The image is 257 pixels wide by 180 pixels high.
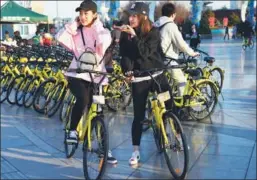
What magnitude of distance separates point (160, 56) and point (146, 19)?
1.68ft

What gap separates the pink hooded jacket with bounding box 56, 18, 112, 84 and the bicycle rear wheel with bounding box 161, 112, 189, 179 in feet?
3.14

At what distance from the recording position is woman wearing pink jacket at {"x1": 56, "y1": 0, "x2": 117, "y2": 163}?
482 cm

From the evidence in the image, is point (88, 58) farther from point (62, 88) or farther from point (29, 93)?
point (29, 93)

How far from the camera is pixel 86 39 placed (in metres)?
4.93

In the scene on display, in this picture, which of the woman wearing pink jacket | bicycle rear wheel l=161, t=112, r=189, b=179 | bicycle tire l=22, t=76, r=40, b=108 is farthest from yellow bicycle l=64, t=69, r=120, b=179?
bicycle tire l=22, t=76, r=40, b=108

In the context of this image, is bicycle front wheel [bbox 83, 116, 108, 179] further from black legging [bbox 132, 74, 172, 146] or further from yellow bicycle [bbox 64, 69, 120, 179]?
black legging [bbox 132, 74, 172, 146]

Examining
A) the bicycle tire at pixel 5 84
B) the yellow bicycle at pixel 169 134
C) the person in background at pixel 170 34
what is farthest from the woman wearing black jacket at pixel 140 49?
the bicycle tire at pixel 5 84

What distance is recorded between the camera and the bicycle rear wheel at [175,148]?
15.8 ft

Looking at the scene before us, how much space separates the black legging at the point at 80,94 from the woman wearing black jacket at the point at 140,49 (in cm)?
48

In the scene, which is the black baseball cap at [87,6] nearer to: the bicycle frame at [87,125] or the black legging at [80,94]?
the black legging at [80,94]

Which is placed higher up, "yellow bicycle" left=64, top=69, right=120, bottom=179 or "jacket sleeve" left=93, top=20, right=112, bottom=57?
"jacket sleeve" left=93, top=20, right=112, bottom=57

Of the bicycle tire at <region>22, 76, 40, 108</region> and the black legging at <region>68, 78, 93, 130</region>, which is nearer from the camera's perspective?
the black legging at <region>68, 78, 93, 130</region>

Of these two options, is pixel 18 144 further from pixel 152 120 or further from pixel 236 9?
pixel 236 9

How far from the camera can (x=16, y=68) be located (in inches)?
435
